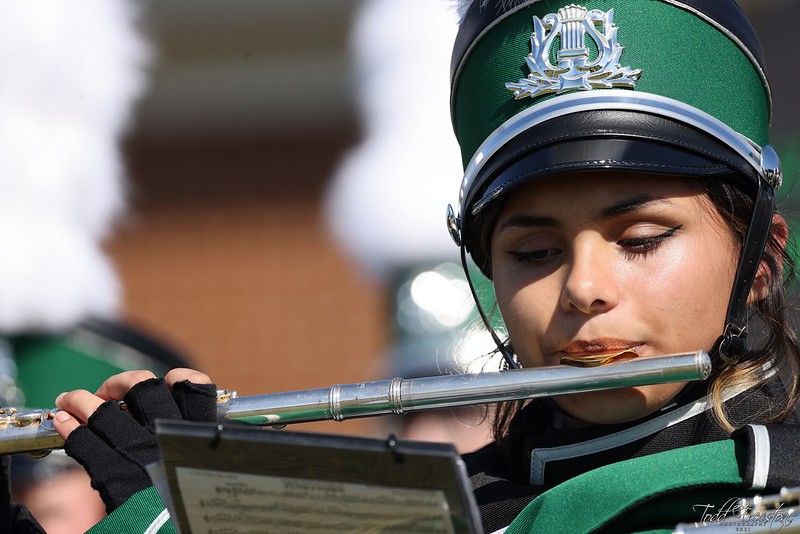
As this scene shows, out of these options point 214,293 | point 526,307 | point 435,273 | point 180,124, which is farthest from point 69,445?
point 180,124

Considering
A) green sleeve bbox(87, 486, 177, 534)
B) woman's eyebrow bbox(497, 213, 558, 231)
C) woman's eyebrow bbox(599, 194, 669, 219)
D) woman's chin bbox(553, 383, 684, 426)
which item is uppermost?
woman's eyebrow bbox(497, 213, 558, 231)

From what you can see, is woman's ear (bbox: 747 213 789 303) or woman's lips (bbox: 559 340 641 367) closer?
woman's lips (bbox: 559 340 641 367)

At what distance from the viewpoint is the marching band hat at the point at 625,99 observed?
7.08 ft

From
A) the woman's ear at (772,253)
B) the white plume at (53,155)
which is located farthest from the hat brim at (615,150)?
the white plume at (53,155)

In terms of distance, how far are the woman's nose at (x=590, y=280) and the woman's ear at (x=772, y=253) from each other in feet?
1.11

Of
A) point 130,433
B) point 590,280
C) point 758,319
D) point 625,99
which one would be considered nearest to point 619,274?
point 590,280

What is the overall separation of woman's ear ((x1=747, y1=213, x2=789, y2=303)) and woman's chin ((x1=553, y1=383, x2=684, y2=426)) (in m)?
0.27

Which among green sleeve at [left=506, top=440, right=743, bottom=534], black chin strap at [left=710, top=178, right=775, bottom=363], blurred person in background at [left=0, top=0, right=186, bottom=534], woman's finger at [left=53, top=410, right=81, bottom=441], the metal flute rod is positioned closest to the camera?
green sleeve at [left=506, top=440, right=743, bottom=534]

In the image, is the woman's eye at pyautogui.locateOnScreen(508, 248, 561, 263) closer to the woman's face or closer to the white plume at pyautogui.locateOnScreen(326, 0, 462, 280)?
the woman's face

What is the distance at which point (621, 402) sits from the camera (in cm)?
215

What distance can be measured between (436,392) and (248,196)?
340 inches

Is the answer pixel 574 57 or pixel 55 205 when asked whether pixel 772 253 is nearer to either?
pixel 574 57

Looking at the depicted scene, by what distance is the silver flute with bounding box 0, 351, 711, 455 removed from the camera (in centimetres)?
207

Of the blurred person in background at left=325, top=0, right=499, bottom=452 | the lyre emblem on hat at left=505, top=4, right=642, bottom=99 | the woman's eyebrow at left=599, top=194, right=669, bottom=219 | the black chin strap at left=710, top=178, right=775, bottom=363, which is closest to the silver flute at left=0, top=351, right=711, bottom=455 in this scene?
the black chin strap at left=710, top=178, right=775, bottom=363
